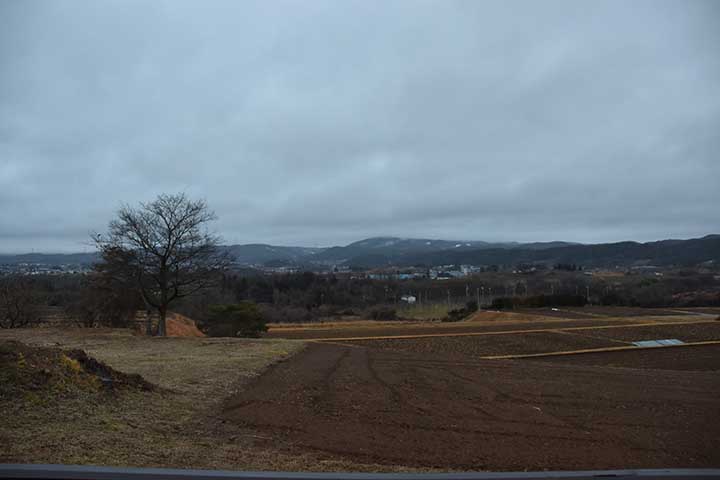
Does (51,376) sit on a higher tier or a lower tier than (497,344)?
higher

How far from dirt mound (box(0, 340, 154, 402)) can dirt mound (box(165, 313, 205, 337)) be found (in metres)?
20.2

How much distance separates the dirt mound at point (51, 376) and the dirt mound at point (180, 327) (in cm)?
2021

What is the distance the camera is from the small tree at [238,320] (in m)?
28.1

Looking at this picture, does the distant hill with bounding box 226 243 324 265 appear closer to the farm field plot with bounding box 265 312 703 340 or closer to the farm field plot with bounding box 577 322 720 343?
the farm field plot with bounding box 265 312 703 340

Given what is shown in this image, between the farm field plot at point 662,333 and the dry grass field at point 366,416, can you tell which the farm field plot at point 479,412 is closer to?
the dry grass field at point 366,416

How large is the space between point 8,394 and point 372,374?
779cm

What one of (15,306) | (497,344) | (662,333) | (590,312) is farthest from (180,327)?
(590,312)

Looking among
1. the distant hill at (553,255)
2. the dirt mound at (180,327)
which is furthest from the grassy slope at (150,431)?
the distant hill at (553,255)

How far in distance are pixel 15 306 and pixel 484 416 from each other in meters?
28.4

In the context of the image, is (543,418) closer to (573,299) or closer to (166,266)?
(166,266)

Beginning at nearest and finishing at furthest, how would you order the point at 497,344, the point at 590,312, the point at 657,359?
the point at 657,359, the point at 497,344, the point at 590,312

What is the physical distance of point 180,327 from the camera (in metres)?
31.0

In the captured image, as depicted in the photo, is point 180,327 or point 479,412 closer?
point 479,412

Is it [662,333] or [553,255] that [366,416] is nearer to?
[662,333]
